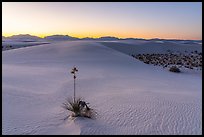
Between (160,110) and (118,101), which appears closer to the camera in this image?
(160,110)

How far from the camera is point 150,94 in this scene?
1060 cm

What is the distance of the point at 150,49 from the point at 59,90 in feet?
174

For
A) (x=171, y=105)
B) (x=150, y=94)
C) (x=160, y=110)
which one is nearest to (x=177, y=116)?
(x=160, y=110)

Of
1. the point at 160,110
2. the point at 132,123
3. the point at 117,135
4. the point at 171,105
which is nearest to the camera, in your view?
the point at 117,135

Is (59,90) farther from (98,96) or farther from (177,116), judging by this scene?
(177,116)

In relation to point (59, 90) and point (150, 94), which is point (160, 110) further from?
point (59, 90)

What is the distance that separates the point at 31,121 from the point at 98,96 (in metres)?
3.68

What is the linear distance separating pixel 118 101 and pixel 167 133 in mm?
3177

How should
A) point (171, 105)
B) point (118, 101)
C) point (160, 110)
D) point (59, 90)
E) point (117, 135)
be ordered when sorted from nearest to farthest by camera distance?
point (117, 135) → point (160, 110) → point (171, 105) → point (118, 101) → point (59, 90)

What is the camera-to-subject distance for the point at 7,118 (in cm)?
728

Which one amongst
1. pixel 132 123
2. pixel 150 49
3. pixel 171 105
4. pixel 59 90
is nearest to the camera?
pixel 132 123

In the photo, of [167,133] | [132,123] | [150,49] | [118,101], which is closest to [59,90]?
[118,101]

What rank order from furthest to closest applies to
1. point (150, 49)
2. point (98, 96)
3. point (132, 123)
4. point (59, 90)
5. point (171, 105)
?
1. point (150, 49)
2. point (59, 90)
3. point (98, 96)
4. point (171, 105)
5. point (132, 123)

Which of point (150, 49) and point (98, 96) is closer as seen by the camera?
point (98, 96)
